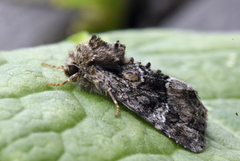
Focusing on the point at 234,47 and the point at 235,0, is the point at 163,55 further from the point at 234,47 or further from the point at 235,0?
the point at 235,0

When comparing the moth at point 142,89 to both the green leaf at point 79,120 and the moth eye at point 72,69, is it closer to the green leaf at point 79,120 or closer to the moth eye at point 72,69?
the moth eye at point 72,69

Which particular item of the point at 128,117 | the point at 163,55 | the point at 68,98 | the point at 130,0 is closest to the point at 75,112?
the point at 68,98

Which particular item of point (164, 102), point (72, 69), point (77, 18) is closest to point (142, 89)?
point (164, 102)

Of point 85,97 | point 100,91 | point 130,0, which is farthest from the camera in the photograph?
point 130,0

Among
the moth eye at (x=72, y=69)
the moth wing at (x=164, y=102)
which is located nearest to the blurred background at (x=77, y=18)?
the moth eye at (x=72, y=69)

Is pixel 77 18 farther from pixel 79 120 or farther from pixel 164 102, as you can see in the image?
pixel 79 120

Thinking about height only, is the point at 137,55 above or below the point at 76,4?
below

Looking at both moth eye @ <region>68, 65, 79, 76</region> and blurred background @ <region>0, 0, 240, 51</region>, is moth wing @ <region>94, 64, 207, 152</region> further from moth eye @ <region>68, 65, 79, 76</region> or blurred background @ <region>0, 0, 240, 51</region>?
A: blurred background @ <region>0, 0, 240, 51</region>
